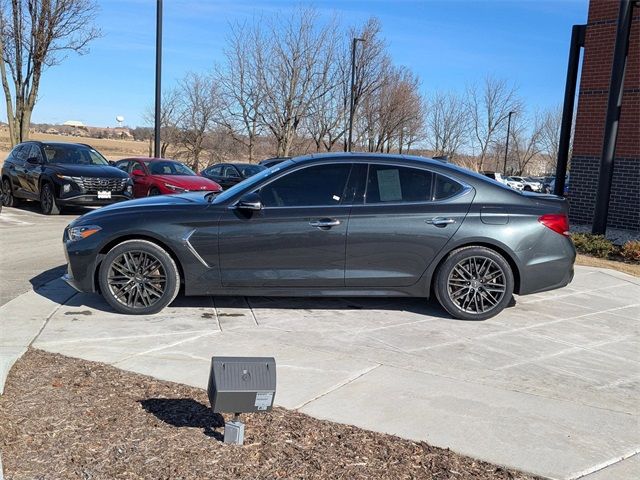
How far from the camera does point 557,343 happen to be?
5.51 m

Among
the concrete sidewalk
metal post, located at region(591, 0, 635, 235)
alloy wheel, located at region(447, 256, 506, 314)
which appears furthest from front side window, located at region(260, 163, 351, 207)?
metal post, located at region(591, 0, 635, 235)

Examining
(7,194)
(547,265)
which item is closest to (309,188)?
(547,265)

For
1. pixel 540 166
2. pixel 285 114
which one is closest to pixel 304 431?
pixel 285 114

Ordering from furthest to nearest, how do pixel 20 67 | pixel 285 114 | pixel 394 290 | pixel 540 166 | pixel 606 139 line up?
1. pixel 540 166
2. pixel 285 114
3. pixel 20 67
4. pixel 606 139
5. pixel 394 290

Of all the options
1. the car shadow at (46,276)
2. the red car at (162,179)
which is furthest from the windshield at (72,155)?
the car shadow at (46,276)

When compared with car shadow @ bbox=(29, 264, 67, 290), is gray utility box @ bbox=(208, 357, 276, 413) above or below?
above

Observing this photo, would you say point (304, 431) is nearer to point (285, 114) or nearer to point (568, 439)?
point (568, 439)

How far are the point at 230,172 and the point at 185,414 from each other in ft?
57.4

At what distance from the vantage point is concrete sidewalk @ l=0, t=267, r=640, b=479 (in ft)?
11.9

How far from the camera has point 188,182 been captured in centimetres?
1536

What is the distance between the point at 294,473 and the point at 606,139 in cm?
1012

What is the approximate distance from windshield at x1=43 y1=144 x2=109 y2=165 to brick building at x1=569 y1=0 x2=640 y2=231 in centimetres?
1136

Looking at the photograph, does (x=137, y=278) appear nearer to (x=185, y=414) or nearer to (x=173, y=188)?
(x=185, y=414)

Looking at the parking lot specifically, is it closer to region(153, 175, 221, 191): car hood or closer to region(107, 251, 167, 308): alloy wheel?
region(107, 251, 167, 308): alloy wheel
